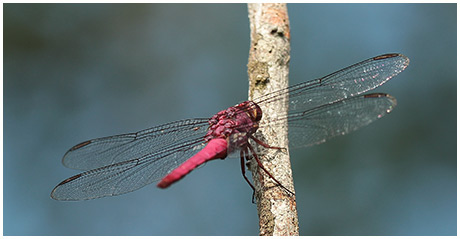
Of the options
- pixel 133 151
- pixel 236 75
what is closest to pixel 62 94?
pixel 236 75

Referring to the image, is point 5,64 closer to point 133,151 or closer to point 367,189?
point 133,151

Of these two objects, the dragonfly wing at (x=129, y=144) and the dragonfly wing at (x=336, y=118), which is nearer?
the dragonfly wing at (x=336, y=118)

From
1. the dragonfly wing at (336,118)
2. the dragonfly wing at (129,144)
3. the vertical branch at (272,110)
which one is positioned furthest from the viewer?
the dragonfly wing at (129,144)

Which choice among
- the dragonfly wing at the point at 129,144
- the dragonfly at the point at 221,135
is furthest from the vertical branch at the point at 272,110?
the dragonfly wing at the point at 129,144

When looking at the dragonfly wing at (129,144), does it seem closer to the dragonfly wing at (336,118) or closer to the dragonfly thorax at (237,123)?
the dragonfly thorax at (237,123)

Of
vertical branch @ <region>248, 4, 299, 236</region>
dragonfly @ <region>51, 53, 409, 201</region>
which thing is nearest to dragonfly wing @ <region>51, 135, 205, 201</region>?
dragonfly @ <region>51, 53, 409, 201</region>

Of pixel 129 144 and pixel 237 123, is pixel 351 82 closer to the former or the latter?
pixel 237 123
